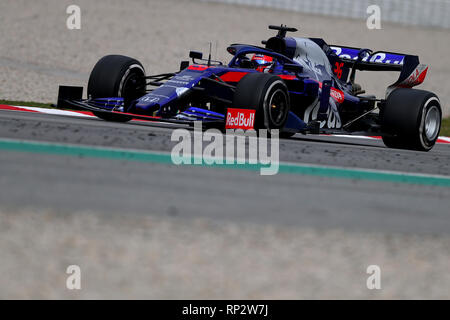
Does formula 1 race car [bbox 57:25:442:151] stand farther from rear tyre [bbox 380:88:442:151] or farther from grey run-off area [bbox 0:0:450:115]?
grey run-off area [bbox 0:0:450:115]

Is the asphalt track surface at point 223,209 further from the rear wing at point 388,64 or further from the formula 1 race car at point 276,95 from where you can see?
the rear wing at point 388,64

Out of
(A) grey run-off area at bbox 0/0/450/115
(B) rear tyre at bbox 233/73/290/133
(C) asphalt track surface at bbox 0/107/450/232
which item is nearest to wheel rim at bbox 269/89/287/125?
(B) rear tyre at bbox 233/73/290/133

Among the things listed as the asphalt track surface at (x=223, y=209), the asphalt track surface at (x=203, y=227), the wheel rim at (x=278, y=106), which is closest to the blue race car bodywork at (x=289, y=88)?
the wheel rim at (x=278, y=106)

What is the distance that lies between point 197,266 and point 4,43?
12708 millimetres

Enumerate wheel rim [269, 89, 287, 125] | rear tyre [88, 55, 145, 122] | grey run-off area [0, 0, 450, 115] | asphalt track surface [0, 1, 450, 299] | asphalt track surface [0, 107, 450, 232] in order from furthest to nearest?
1. grey run-off area [0, 0, 450, 115]
2. rear tyre [88, 55, 145, 122]
3. wheel rim [269, 89, 287, 125]
4. asphalt track surface [0, 107, 450, 232]
5. asphalt track surface [0, 1, 450, 299]

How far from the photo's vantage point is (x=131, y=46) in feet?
→ 50.0

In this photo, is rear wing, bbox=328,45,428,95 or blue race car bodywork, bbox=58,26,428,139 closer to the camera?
blue race car bodywork, bbox=58,26,428,139

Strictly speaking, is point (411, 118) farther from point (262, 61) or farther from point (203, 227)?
point (203, 227)

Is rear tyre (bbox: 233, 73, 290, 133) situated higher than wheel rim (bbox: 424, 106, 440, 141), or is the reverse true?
rear tyre (bbox: 233, 73, 290, 133)

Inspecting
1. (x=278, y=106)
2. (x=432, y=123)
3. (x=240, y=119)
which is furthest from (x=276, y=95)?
(x=432, y=123)

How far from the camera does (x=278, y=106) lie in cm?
664

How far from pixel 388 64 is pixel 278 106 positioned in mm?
2069

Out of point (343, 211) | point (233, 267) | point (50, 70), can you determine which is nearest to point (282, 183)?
point (343, 211)

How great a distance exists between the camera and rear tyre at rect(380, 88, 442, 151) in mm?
7356
